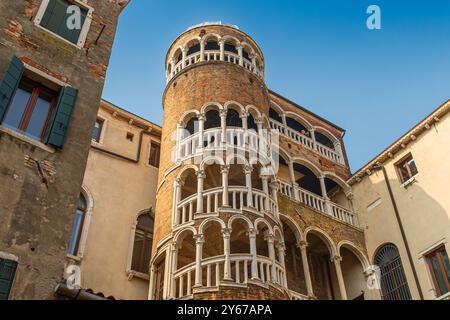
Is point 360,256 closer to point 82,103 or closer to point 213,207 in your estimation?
point 213,207

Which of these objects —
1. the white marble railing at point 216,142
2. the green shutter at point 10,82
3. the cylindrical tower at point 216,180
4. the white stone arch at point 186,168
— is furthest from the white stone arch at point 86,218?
the green shutter at point 10,82

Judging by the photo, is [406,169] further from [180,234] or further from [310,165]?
[180,234]

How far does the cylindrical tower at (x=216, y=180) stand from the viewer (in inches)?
563

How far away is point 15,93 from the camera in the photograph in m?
9.89

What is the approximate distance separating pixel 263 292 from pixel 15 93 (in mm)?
8424

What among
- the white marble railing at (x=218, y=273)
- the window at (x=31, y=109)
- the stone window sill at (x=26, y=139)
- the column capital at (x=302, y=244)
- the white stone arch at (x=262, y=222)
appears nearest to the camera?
the stone window sill at (x=26, y=139)

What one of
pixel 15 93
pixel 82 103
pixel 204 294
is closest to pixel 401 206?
pixel 204 294

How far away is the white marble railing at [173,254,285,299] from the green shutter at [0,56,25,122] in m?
7.26

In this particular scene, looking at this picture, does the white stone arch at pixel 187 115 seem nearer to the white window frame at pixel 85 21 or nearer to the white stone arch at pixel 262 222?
the white stone arch at pixel 262 222

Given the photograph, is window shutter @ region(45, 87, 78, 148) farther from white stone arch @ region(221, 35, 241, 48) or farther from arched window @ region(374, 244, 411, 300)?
arched window @ region(374, 244, 411, 300)

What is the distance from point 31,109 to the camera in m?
9.98

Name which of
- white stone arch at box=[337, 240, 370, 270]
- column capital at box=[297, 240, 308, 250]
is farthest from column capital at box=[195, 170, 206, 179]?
white stone arch at box=[337, 240, 370, 270]

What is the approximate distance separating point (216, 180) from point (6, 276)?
1068 cm

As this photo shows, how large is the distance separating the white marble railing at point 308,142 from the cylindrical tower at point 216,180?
197 cm
